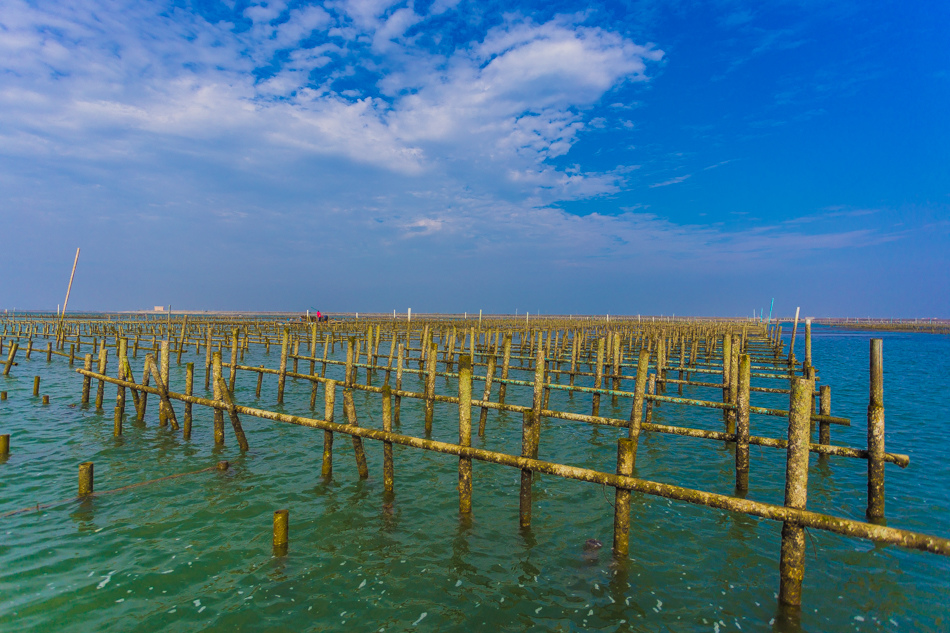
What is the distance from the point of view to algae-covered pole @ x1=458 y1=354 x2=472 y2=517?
6.82 m

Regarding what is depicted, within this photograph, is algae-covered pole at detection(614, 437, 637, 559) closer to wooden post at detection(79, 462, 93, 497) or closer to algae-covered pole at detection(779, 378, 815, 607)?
algae-covered pole at detection(779, 378, 815, 607)

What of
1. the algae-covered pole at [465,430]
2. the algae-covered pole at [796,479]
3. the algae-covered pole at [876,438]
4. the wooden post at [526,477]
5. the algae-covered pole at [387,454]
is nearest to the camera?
the algae-covered pole at [796,479]

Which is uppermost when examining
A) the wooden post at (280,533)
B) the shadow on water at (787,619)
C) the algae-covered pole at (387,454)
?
the algae-covered pole at (387,454)

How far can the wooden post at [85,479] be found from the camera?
7.28 meters

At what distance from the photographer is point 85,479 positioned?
7.30 meters

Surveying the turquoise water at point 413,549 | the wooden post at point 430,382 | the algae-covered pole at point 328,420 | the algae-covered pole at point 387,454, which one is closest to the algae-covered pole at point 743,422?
the turquoise water at point 413,549

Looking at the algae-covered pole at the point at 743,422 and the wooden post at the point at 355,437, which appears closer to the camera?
the algae-covered pole at the point at 743,422

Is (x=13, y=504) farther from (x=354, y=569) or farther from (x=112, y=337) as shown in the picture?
(x=112, y=337)

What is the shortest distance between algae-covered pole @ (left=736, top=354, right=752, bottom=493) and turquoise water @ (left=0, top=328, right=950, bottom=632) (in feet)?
2.60

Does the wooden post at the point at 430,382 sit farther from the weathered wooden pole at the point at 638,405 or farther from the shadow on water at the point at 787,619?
the shadow on water at the point at 787,619

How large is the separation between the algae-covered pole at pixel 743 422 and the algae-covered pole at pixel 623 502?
2.72 m

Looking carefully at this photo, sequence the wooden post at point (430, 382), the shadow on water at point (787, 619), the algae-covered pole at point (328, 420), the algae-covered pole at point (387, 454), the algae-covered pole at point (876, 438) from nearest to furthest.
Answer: the shadow on water at point (787, 619) < the algae-covered pole at point (876, 438) < the algae-covered pole at point (387, 454) < the algae-covered pole at point (328, 420) < the wooden post at point (430, 382)

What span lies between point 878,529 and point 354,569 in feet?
18.4

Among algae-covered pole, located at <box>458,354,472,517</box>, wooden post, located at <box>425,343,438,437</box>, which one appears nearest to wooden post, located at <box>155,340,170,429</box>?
wooden post, located at <box>425,343,438,437</box>
